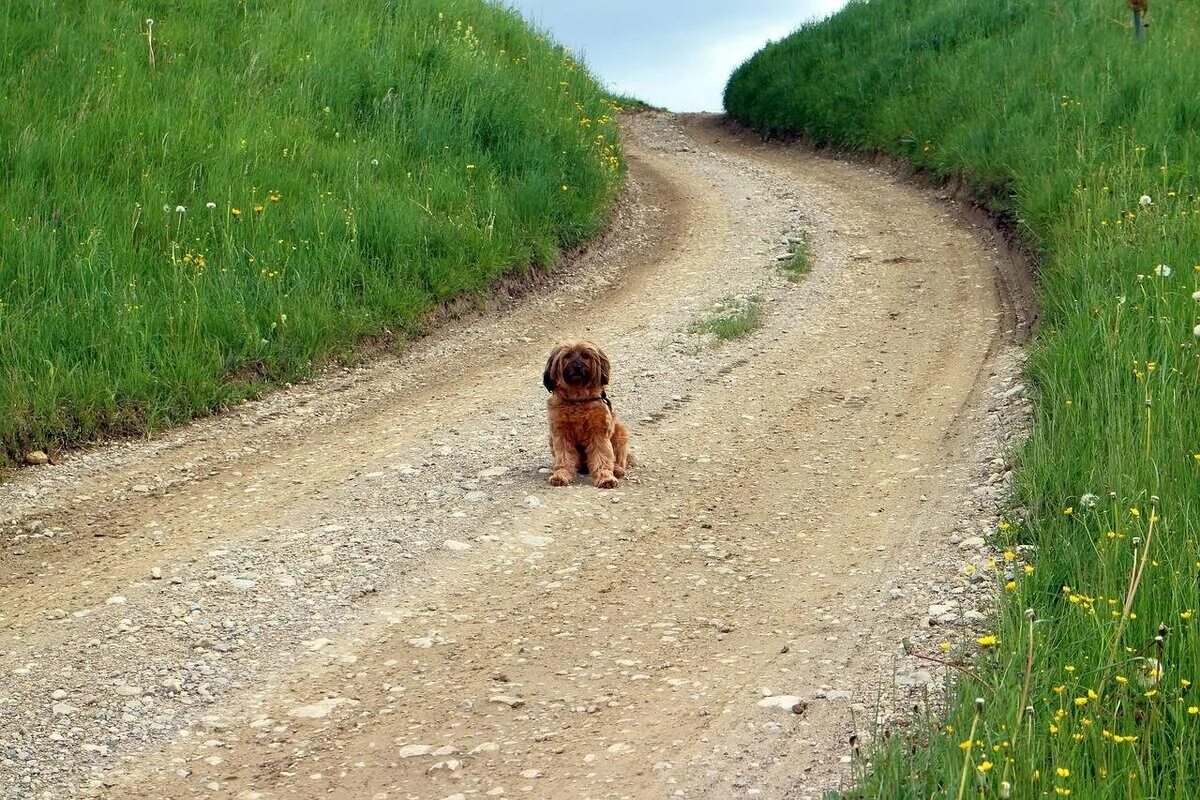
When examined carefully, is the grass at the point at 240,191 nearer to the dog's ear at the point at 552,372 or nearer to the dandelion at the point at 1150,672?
the dog's ear at the point at 552,372

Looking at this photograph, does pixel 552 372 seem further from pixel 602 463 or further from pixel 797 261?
pixel 797 261

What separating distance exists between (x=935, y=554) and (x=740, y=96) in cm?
2302

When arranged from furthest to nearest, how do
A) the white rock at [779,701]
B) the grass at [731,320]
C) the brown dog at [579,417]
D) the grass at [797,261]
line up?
the grass at [797,261]
the grass at [731,320]
the brown dog at [579,417]
the white rock at [779,701]

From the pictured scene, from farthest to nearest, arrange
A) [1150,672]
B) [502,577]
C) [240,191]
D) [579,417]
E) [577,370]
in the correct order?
[240,191] < [579,417] < [577,370] < [502,577] < [1150,672]

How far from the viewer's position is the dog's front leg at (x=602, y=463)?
24.9 feet

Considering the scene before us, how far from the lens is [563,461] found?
762 centimetres

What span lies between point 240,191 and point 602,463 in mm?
5569

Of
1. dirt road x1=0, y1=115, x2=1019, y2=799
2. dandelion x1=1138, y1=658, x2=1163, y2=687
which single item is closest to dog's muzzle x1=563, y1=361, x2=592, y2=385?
dirt road x1=0, y1=115, x2=1019, y2=799

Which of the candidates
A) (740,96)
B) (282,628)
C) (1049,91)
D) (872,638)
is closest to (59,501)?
(282,628)

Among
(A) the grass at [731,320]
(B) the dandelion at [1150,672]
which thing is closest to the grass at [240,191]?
(A) the grass at [731,320]

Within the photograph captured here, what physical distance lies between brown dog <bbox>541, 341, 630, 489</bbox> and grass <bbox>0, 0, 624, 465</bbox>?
297 centimetres

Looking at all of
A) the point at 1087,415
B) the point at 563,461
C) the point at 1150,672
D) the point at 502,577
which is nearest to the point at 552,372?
the point at 563,461

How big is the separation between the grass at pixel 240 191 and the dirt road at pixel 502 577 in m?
0.57

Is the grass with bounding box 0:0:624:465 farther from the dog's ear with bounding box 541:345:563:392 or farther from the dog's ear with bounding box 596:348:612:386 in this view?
the dog's ear with bounding box 596:348:612:386
